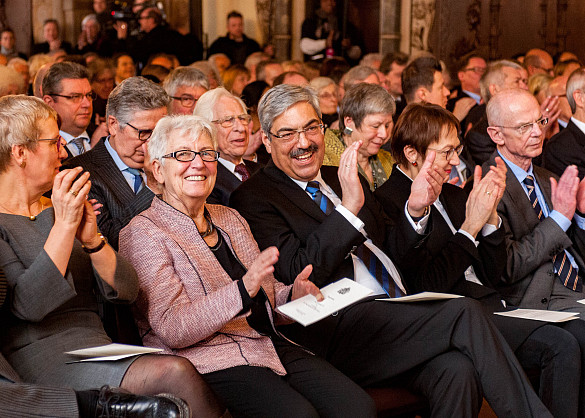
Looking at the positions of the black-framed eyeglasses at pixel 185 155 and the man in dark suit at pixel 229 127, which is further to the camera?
the man in dark suit at pixel 229 127

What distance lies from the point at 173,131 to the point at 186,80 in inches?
98.0

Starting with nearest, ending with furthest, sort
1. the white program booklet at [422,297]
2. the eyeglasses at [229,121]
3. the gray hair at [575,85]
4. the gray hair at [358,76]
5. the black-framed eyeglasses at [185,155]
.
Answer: the black-framed eyeglasses at [185,155] < the white program booklet at [422,297] < the eyeglasses at [229,121] < the gray hair at [575,85] < the gray hair at [358,76]

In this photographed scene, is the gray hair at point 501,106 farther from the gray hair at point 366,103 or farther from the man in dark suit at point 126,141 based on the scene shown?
the man in dark suit at point 126,141

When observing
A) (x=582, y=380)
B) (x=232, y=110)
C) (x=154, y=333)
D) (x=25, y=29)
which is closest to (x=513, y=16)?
(x=25, y=29)

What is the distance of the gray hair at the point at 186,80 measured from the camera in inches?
214

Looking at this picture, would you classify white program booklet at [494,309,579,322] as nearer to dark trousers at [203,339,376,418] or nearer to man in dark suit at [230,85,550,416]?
man in dark suit at [230,85,550,416]

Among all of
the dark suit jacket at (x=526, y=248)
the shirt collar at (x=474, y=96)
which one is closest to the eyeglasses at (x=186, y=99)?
the dark suit jacket at (x=526, y=248)

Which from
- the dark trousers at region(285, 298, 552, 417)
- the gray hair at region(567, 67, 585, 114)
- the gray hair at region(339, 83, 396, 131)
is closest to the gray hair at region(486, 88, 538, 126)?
the gray hair at region(339, 83, 396, 131)

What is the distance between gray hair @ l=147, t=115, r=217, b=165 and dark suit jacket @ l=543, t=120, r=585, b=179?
253 centimetres

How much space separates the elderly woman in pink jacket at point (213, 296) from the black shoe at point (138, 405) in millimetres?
313

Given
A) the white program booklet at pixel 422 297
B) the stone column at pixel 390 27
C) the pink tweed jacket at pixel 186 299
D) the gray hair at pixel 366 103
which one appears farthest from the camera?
the stone column at pixel 390 27

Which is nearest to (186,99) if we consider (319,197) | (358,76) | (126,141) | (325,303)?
(126,141)

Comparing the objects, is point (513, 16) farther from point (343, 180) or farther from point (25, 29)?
point (343, 180)

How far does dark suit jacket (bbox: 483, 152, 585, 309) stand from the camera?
379 centimetres
